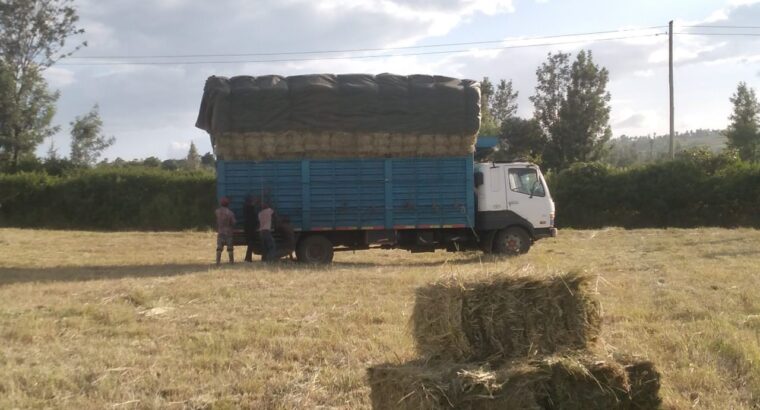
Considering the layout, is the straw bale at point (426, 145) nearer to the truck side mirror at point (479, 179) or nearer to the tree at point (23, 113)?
the truck side mirror at point (479, 179)

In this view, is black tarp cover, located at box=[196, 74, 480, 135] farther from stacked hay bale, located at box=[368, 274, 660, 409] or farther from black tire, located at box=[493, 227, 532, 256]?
stacked hay bale, located at box=[368, 274, 660, 409]

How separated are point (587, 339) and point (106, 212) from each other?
33.9 metres

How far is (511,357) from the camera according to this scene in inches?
186

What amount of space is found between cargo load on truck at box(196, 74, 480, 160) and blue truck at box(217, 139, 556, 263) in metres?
0.30

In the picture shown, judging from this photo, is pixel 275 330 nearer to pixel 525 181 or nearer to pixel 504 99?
pixel 525 181

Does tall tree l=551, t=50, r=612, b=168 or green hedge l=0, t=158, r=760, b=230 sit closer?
green hedge l=0, t=158, r=760, b=230

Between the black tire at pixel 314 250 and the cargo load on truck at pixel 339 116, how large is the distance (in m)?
1.94

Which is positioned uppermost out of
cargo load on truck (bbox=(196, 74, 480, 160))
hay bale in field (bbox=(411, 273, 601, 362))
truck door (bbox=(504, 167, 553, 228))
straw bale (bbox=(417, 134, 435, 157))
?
cargo load on truck (bbox=(196, 74, 480, 160))

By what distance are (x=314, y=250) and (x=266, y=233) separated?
58.8 inches

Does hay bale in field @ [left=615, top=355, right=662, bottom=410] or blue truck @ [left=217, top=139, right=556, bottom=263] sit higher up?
blue truck @ [left=217, top=139, right=556, bottom=263]

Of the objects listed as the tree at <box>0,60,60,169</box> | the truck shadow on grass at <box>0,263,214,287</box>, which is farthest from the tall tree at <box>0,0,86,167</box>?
the truck shadow on grass at <box>0,263,214,287</box>

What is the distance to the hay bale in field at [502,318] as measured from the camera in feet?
15.6

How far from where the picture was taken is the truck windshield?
17109mm

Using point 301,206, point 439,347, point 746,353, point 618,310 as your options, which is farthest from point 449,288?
point 301,206
